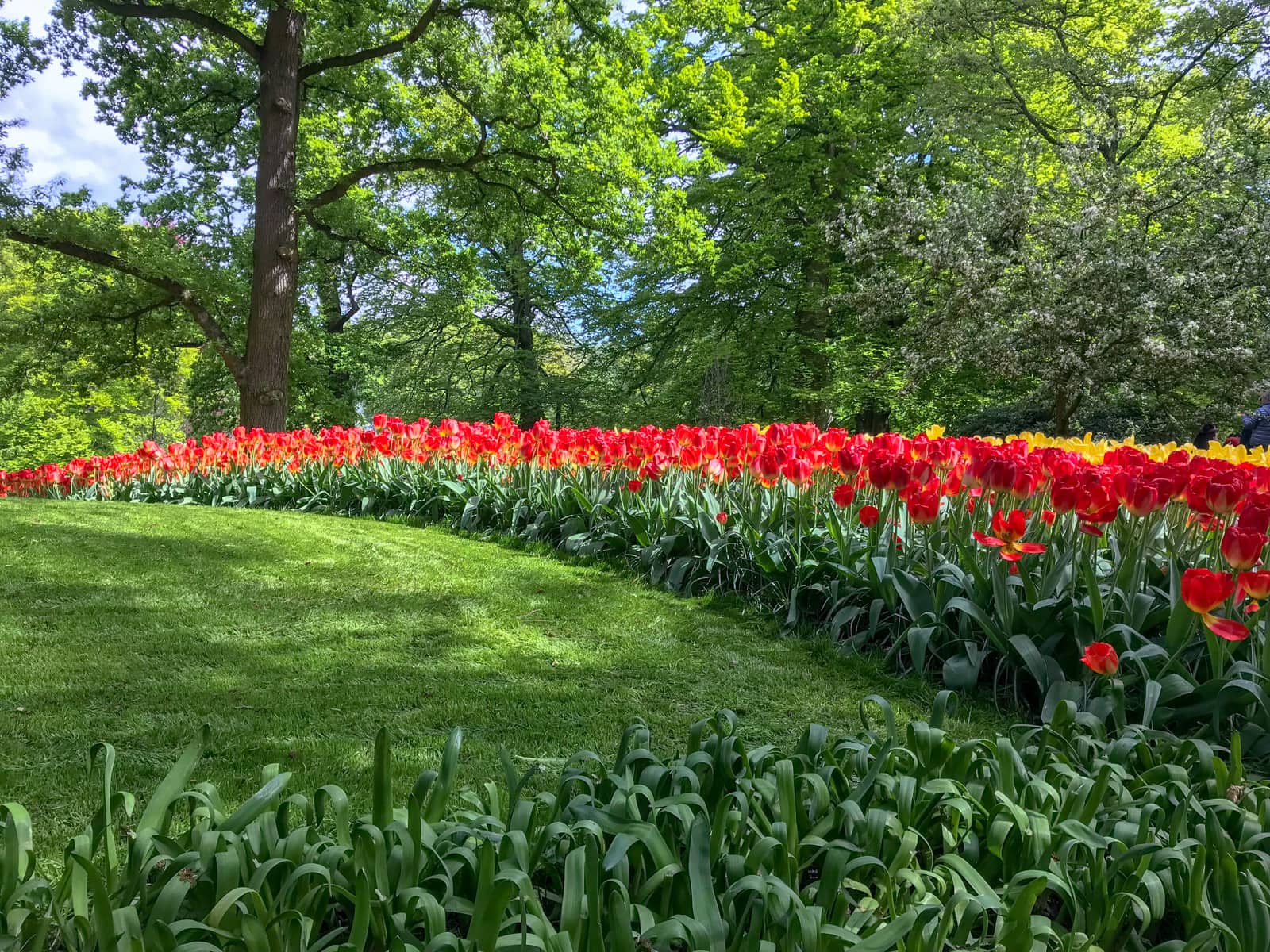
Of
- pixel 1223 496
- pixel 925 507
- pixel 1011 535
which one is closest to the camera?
pixel 1011 535

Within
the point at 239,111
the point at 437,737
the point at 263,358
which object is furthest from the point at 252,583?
the point at 239,111

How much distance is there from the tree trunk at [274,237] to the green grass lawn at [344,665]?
19.7 ft

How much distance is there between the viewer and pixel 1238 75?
14219 mm

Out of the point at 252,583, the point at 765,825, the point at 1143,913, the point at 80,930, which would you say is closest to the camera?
the point at 80,930

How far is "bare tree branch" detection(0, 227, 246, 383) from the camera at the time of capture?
1100 centimetres

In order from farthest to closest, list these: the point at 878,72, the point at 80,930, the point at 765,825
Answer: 1. the point at 878,72
2. the point at 765,825
3. the point at 80,930

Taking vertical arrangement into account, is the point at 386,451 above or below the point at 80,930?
above

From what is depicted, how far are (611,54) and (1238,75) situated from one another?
37.2 feet

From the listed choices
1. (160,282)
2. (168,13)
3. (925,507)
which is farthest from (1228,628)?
(160,282)

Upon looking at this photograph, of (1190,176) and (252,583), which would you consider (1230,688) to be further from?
(1190,176)

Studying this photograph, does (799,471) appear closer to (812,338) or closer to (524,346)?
(812,338)

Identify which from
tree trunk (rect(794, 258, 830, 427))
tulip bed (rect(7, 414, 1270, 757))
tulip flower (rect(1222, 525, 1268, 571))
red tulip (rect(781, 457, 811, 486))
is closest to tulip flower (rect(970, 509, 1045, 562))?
tulip bed (rect(7, 414, 1270, 757))

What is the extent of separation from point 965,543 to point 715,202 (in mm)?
15136

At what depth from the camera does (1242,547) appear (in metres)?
2.20
